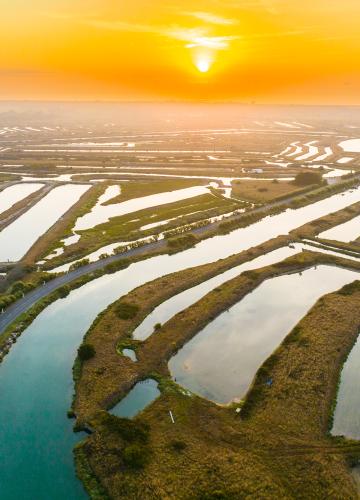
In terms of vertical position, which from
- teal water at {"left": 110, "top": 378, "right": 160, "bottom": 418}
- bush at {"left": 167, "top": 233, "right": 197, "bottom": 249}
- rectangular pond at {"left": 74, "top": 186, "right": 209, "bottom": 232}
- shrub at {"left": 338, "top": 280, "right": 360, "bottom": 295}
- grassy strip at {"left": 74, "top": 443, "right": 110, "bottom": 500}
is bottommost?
grassy strip at {"left": 74, "top": 443, "right": 110, "bottom": 500}

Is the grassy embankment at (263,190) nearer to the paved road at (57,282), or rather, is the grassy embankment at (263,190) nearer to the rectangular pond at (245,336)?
the paved road at (57,282)

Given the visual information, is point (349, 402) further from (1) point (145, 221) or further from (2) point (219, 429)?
(1) point (145, 221)

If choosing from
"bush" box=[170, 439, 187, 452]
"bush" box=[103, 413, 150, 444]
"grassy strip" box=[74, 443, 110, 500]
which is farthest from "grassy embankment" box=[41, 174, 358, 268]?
"bush" box=[170, 439, 187, 452]

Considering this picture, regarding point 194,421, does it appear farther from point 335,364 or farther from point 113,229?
point 113,229

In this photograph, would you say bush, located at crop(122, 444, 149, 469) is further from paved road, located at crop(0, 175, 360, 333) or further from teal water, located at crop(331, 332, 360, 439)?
paved road, located at crop(0, 175, 360, 333)

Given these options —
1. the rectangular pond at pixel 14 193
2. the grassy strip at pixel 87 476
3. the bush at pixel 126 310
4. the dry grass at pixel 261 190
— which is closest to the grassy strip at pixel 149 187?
the dry grass at pixel 261 190

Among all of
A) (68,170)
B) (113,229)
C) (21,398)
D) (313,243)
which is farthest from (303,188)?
(21,398)

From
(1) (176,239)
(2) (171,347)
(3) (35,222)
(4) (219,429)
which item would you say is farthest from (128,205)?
(4) (219,429)
